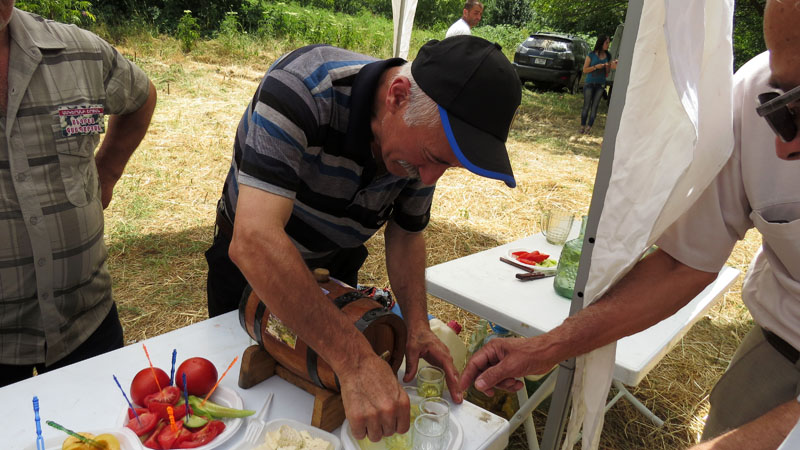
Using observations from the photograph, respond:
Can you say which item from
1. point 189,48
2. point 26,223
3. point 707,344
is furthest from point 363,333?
point 189,48

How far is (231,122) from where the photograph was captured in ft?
27.0

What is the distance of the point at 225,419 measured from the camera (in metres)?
1.41

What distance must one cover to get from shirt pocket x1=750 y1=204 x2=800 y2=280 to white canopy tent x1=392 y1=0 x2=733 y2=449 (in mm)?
204

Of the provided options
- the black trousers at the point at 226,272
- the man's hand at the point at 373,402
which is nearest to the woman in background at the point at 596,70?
the black trousers at the point at 226,272

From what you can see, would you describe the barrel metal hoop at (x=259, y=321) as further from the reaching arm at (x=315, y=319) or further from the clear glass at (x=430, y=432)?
the clear glass at (x=430, y=432)

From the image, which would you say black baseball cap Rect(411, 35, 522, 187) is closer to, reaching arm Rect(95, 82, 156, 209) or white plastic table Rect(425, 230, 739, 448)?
white plastic table Rect(425, 230, 739, 448)

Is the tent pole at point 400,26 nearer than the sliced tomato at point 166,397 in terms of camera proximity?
No

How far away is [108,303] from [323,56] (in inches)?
53.8

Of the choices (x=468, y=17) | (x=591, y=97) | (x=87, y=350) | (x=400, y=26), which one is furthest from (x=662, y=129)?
(x=591, y=97)

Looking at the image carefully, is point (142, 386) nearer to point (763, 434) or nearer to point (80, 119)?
point (80, 119)

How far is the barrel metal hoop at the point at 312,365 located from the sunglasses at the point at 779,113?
120 centimetres

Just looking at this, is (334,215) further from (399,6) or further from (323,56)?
(399,6)

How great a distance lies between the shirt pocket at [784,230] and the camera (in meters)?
1.42

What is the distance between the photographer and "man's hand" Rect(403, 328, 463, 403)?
1697mm
